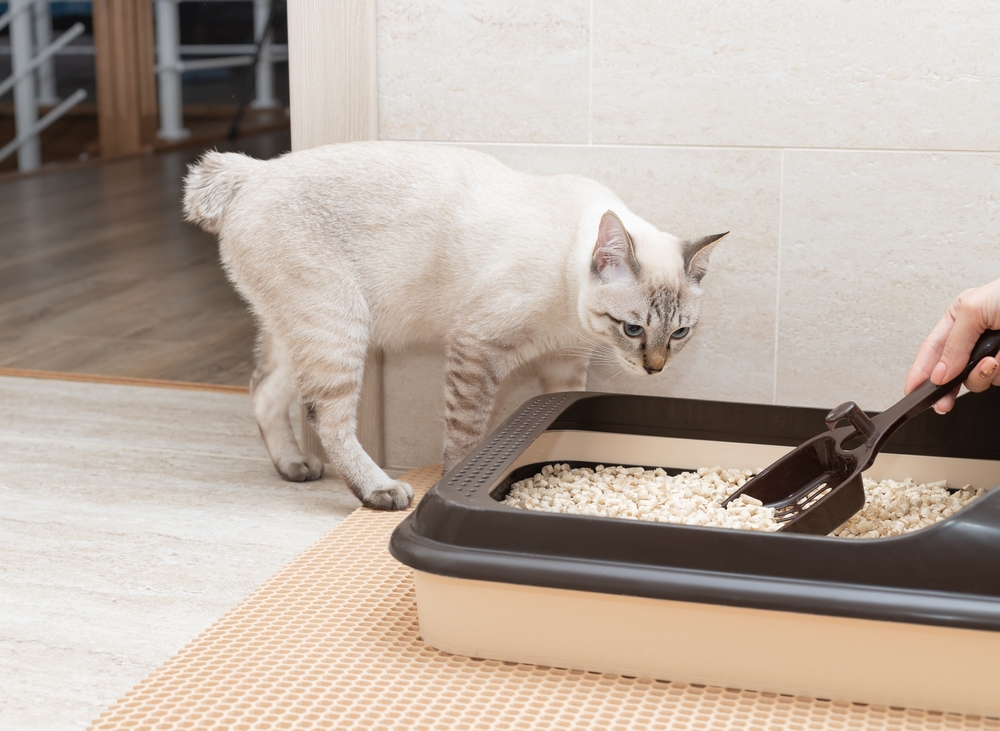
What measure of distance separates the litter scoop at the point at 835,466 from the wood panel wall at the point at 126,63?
3.50 m

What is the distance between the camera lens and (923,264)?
1.90 meters

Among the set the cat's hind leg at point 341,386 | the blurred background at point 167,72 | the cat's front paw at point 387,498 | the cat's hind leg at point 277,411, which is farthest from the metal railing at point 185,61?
the cat's front paw at point 387,498

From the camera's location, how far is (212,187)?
1883 mm

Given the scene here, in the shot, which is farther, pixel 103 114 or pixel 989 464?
pixel 103 114

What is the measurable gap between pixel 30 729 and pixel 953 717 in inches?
42.4

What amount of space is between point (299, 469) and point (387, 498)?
0.29 metres

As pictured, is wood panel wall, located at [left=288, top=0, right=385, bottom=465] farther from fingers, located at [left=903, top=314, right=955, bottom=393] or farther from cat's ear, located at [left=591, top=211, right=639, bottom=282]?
fingers, located at [left=903, top=314, right=955, bottom=393]

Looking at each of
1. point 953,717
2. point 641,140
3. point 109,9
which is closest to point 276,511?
point 641,140

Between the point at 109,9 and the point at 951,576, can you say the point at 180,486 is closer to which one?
the point at 951,576

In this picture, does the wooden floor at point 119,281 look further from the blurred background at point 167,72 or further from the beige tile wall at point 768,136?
the beige tile wall at point 768,136

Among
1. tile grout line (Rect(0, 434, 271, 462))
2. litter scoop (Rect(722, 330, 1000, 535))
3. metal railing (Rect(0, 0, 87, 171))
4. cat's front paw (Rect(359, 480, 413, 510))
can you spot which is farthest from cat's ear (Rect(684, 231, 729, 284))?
metal railing (Rect(0, 0, 87, 171))

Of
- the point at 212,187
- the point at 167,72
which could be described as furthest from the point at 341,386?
the point at 167,72

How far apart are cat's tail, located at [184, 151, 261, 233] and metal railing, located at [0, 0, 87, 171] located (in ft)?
10.5

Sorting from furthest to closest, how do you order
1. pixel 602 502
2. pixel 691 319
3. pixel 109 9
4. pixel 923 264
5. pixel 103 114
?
pixel 103 114 < pixel 109 9 < pixel 923 264 < pixel 691 319 < pixel 602 502
